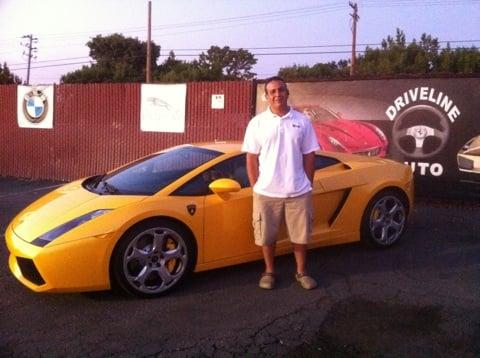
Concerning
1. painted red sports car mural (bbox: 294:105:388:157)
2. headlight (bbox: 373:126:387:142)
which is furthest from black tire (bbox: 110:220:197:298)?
headlight (bbox: 373:126:387:142)

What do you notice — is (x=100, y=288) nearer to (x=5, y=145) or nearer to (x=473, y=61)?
(x=5, y=145)

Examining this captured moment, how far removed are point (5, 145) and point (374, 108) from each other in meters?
8.97

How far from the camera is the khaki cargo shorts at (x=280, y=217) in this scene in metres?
4.39

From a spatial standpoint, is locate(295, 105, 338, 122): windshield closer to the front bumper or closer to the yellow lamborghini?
the yellow lamborghini

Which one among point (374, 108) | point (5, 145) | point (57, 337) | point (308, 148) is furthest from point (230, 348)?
point (5, 145)

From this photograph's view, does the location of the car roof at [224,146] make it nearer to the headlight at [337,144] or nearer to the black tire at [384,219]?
the black tire at [384,219]

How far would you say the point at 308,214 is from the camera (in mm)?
4430

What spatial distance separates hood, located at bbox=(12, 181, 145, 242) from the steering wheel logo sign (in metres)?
5.69

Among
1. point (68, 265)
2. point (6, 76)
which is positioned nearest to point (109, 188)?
point (68, 265)

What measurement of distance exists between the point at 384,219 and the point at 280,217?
1.68 meters

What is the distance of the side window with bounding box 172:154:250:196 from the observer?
456 cm

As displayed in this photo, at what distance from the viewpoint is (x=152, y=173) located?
4.95 meters

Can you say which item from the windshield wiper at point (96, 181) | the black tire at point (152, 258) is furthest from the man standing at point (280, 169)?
the windshield wiper at point (96, 181)

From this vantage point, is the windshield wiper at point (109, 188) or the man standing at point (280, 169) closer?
the man standing at point (280, 169)
